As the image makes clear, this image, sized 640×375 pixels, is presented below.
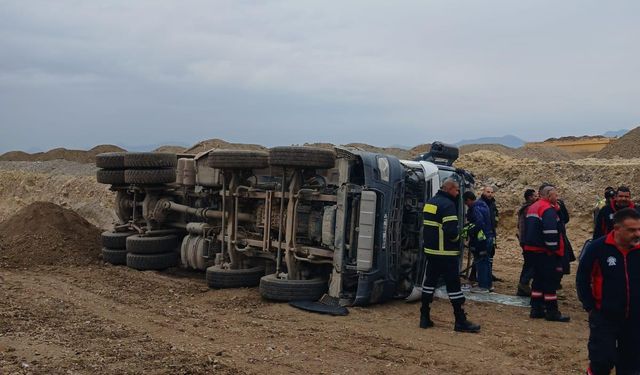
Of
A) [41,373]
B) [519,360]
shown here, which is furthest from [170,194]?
[519,360]

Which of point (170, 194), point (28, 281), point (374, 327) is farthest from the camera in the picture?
point (170, 194)

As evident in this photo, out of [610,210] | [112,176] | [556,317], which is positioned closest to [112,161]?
[112,176]

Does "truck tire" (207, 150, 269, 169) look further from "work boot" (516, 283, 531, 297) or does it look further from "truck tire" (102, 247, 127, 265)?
"work boot" (516, 283, 531, 297)

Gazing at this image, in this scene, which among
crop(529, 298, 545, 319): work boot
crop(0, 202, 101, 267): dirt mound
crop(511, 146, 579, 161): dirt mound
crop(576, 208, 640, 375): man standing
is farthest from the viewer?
crop(511, 146, 579, 161): dirt mound

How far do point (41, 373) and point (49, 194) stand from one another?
20.8 meters

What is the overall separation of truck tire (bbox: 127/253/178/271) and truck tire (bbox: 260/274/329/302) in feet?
9.42

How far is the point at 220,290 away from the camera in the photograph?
8.75m

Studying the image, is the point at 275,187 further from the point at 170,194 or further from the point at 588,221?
→ the point at 588,221

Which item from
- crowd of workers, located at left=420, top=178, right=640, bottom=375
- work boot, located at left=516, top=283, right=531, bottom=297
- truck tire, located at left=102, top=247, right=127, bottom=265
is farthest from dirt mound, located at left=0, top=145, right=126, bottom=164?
work boot, located at left=516, top=283, right=531, bottom=297

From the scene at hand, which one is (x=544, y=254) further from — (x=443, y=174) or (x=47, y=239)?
(x=47, y=239)

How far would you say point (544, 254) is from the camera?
296 inches

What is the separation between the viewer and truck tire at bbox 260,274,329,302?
7.90 metres

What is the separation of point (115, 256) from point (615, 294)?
28.7 ft

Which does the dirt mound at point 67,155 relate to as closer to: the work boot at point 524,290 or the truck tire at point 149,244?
the truck tire at point 149,244
